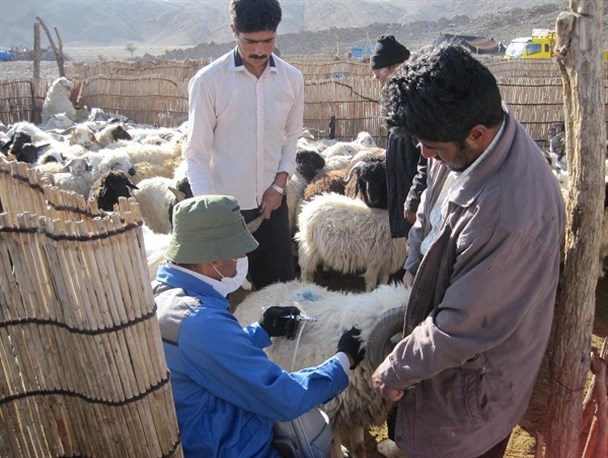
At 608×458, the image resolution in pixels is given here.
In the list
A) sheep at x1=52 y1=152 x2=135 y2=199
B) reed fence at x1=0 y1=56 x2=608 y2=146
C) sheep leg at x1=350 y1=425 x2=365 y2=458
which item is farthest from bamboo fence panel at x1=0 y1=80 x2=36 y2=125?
sheep leg at x1=350 y1=425 x2=365 y2=458

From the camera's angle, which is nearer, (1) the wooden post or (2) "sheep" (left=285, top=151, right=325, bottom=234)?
(1) the wooden post

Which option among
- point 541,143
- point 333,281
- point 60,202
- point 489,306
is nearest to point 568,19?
point 489,306

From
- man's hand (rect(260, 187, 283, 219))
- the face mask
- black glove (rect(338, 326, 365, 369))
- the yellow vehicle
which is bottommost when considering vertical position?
black glove (rect(338, 326, 365, 369))

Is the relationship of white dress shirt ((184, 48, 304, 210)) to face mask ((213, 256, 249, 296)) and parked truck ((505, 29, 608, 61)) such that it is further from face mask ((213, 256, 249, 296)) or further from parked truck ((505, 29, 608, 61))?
parked truck ((505, 29, 608, 61))

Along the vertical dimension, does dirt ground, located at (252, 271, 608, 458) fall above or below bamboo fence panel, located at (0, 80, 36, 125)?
below

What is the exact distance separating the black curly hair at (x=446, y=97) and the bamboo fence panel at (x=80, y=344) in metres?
0.98

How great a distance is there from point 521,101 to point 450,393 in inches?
403

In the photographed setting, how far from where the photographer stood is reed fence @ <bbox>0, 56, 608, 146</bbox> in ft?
36.5

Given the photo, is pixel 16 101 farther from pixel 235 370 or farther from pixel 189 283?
pixel 235 370

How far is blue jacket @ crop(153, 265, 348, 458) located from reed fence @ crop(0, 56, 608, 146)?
22.7 feet

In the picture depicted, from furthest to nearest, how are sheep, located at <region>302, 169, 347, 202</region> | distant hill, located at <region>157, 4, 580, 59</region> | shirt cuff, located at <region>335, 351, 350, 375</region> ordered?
distant hill, located at <region>157, 4, 580, 59</region>
sheep, located at <region>302, 169, 347, 202</region>
shirt cuff, located at <region>335, 351, 350, 375</region>

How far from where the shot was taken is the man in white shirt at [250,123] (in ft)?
11.8

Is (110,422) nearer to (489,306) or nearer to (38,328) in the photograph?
(38,328)

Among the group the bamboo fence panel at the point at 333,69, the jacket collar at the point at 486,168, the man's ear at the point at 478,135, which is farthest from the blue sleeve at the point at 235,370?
the bamboo fence panel at the point at 333,69
